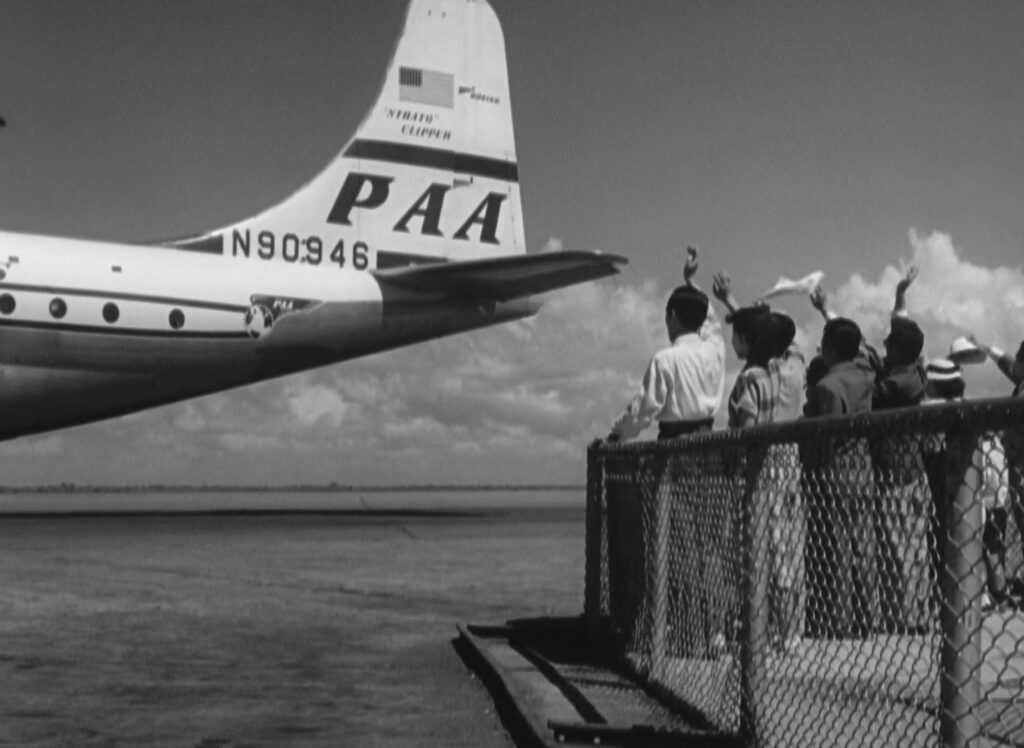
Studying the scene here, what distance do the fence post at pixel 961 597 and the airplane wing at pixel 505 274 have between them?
47.3ft

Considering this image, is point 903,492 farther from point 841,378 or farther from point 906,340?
point 906,340

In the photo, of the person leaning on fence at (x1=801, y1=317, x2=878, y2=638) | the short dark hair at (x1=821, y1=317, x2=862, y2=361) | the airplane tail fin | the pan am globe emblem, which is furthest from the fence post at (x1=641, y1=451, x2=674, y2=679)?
the airplane tail fin

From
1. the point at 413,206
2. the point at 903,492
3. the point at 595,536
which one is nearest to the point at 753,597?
the point at 903,492

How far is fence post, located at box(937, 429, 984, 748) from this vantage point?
2594 millimetres

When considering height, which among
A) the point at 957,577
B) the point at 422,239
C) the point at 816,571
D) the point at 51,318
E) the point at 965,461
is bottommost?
the point at 816,571

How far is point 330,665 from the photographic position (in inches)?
244

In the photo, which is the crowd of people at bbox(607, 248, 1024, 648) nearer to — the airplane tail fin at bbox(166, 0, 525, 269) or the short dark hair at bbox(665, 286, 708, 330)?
the short dark hair at bbox(665, 286, 708, 330)

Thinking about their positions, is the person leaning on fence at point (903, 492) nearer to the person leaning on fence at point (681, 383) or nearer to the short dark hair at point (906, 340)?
the short dark hair at point (906, 340)

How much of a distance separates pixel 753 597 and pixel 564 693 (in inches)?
56.3

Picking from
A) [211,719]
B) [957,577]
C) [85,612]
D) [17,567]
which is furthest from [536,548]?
[957,577]

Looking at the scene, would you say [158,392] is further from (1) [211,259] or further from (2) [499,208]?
(2) [499,208]

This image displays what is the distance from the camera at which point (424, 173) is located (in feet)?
67.1

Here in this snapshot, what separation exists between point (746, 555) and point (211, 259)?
14.4 m

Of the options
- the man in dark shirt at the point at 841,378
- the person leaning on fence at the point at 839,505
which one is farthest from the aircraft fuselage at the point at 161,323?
the man in dark shirt at the point at 841,378
